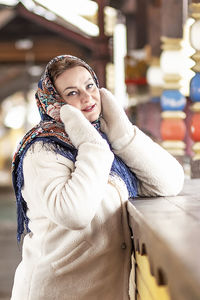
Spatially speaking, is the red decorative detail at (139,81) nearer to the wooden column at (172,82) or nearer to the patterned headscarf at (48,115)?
the wooden column at (172,82)

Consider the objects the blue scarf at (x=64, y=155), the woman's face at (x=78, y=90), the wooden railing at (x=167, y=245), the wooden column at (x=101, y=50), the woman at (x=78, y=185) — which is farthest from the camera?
the wooden column at (x=101, y=50)

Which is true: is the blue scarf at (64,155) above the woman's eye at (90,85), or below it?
below

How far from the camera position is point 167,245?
4.11 ft

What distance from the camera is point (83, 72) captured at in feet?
6.79

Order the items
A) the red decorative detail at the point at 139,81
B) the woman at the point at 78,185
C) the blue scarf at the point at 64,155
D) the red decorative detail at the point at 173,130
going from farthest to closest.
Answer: the red decorative detail at the point at 139,81 < the red decorative detail at the point at 173,130 < the blue scarf at the point at 64,155 < the woman at the point at 78,185

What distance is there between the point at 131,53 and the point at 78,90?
518 cm

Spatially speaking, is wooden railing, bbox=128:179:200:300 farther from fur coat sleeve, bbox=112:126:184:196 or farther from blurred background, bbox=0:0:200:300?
blurred background, bbox=0:0:200:300

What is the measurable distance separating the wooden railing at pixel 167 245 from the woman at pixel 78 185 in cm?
9

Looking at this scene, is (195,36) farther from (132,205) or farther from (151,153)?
(132,205)

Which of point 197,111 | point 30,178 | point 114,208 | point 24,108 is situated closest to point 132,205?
point 114,208

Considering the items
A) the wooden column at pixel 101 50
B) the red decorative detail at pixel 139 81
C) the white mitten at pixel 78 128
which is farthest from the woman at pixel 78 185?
the wooden column at pixel 101 50

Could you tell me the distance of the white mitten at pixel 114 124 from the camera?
210 cm

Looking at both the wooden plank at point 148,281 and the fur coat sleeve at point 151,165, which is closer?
the wooden plank at point 148,281

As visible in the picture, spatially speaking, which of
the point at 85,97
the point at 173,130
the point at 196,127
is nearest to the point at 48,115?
the point at 85,97
